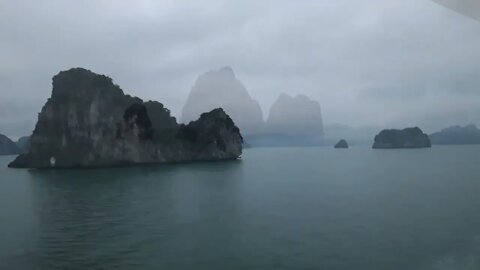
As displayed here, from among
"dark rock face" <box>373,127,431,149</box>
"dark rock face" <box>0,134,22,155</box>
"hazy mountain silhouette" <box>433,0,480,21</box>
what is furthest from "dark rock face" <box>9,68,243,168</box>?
"hazy mountain silhouette" <box>433,0,480,21</box>

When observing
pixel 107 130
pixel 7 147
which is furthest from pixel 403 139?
pixel 7 147

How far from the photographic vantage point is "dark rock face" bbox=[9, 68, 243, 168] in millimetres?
35625

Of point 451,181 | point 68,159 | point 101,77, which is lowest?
point 451,181

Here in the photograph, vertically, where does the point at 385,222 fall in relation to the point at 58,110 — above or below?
below

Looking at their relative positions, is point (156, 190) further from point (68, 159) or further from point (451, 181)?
point (68, 159)

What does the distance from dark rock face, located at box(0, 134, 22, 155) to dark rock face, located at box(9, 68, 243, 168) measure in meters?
6.86

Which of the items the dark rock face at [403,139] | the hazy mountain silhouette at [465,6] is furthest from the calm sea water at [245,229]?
the dark rock face at [403,139]

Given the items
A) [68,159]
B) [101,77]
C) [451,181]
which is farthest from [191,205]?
[101,77]

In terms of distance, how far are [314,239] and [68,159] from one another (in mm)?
32757

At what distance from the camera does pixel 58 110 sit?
3684cm

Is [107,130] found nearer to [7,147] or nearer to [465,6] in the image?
[7,147]

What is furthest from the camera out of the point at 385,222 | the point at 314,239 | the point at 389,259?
the point at 385,222

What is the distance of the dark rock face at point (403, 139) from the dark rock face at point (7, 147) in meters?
35.9

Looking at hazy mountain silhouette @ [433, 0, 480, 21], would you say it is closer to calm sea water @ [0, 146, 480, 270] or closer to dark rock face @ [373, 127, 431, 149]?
calm sea water @ [0, 146, 480, 270]
